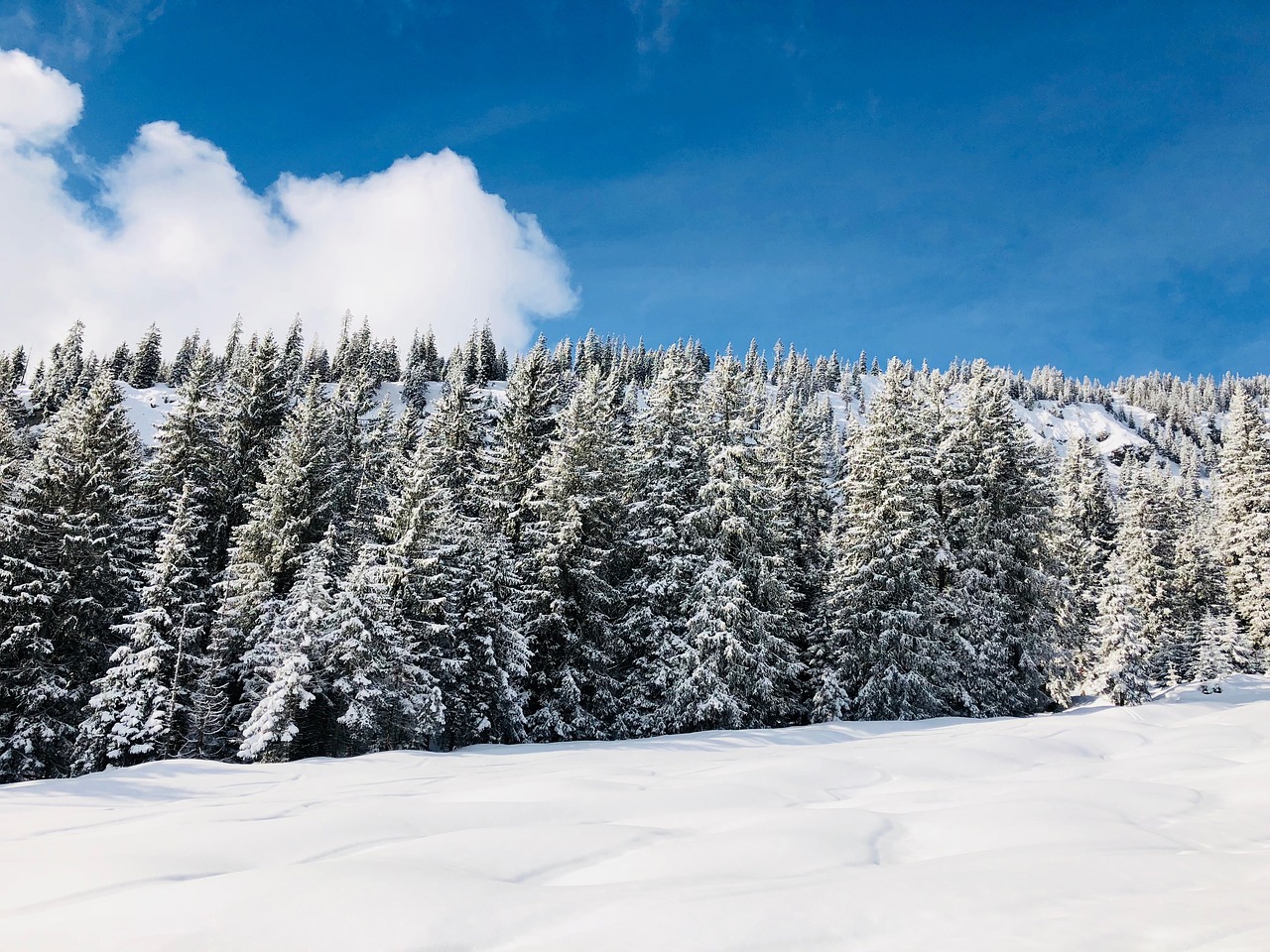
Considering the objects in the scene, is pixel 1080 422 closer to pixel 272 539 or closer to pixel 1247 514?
pixel 1247 514

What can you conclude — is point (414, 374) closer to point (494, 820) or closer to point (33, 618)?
point (33, 618)

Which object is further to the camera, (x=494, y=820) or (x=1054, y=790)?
(x=1054, y=790)

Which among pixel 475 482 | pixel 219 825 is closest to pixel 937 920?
pixel 219 825

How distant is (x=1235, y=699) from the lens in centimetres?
1792

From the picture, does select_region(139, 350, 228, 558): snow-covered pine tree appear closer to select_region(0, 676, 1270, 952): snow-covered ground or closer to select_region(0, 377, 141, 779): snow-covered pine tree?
select_region(0, 377, 141, 779): snow-covered pine tree

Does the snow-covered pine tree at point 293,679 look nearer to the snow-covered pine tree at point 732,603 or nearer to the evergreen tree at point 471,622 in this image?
the evergreen tree at point 471,622

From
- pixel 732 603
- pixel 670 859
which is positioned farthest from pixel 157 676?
pixel 670 859

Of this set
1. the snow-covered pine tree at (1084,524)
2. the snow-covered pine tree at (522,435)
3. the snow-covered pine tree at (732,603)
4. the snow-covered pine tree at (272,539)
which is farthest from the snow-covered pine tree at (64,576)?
the snow-covered pine tree at (1084,524)

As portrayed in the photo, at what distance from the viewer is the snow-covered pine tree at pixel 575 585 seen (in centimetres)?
2133

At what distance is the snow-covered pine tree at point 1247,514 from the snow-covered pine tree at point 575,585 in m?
27.4

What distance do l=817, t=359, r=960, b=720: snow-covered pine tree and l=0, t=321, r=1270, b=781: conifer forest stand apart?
0.36ft

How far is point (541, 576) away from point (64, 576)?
48.9 feet

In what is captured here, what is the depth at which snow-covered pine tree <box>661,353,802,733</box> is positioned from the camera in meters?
20.8

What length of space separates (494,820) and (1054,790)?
Answer: 591 centimetres
